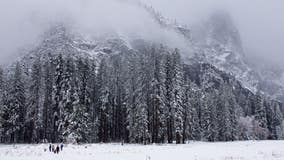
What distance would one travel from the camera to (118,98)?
6053 cm

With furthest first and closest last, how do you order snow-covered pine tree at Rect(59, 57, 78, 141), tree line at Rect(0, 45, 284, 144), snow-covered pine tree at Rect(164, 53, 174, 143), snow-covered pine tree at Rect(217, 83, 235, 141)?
snow-covered pine tree at Rect(217, 83, 235, 141)
snow-covered pine tree at Rect(164, 53, 174, 143)
tree line at Rect(0, 45, 284, 144)
snow-covered pine tree at Rect(59, 57, 78, 141)

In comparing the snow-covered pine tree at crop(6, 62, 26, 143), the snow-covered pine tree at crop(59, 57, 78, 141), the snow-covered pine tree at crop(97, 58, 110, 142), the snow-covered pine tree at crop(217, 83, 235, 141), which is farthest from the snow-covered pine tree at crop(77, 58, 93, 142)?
the snow-covered pine tree at crop(217, 83, 235, 141)

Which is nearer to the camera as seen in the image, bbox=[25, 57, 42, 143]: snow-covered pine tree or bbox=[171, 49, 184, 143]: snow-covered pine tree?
bbox=[171, 49, 184, 143]: snow-covered pine tree

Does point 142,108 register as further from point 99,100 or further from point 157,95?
point 99,100

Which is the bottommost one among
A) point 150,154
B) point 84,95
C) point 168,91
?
point 150,154

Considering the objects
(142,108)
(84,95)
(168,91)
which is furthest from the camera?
(84,95)

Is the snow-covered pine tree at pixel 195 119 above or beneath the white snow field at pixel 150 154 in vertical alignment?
above

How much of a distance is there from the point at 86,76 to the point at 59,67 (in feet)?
17.0

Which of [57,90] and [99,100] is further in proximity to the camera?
[99,100]

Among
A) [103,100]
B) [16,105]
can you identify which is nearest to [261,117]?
[103,100]

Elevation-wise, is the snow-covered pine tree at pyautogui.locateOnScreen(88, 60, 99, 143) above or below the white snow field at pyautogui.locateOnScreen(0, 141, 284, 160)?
above

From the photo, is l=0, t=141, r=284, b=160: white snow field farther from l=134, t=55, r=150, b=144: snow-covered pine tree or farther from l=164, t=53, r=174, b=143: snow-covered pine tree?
l=164, t=53, r=174, b=143: snow-covered pine tree

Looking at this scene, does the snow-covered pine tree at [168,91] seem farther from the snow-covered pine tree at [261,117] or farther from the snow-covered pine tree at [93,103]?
the snow-covered pine tree at [261,117]

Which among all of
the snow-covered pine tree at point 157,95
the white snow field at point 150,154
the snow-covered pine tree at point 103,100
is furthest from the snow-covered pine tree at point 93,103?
the white snow field at point 150,154
